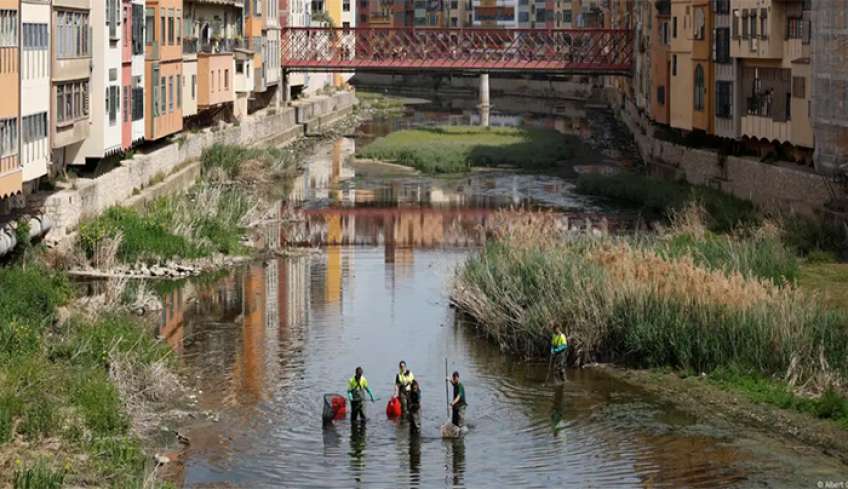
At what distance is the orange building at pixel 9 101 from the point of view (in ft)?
133

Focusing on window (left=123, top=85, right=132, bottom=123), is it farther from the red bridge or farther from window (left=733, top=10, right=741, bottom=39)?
the red bridge

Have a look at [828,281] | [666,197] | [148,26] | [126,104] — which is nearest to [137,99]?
[126,104]

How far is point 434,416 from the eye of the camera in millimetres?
33469

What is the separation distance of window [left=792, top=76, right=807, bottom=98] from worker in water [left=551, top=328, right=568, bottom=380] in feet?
78.9

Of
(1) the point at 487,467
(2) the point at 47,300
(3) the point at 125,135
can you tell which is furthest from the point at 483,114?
(1) the point at 487,467

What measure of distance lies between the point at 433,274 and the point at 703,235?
8023 millimetres

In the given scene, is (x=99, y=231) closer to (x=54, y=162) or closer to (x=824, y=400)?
(x=54, y=162)

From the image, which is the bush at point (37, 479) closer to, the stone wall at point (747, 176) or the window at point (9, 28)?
the window at point (9, 28)

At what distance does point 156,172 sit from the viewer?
61.1 metres

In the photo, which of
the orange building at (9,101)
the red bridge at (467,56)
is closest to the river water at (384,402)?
the orange building at (9,101)

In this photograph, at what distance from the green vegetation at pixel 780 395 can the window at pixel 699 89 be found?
36439 millimetres

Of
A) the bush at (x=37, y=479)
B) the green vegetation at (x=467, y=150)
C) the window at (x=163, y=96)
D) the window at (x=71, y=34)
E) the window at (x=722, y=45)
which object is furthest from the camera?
the green vegetation at (x=467, y=150)

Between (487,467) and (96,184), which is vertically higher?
(96,184)

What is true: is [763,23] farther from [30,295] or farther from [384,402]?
[30,295]
